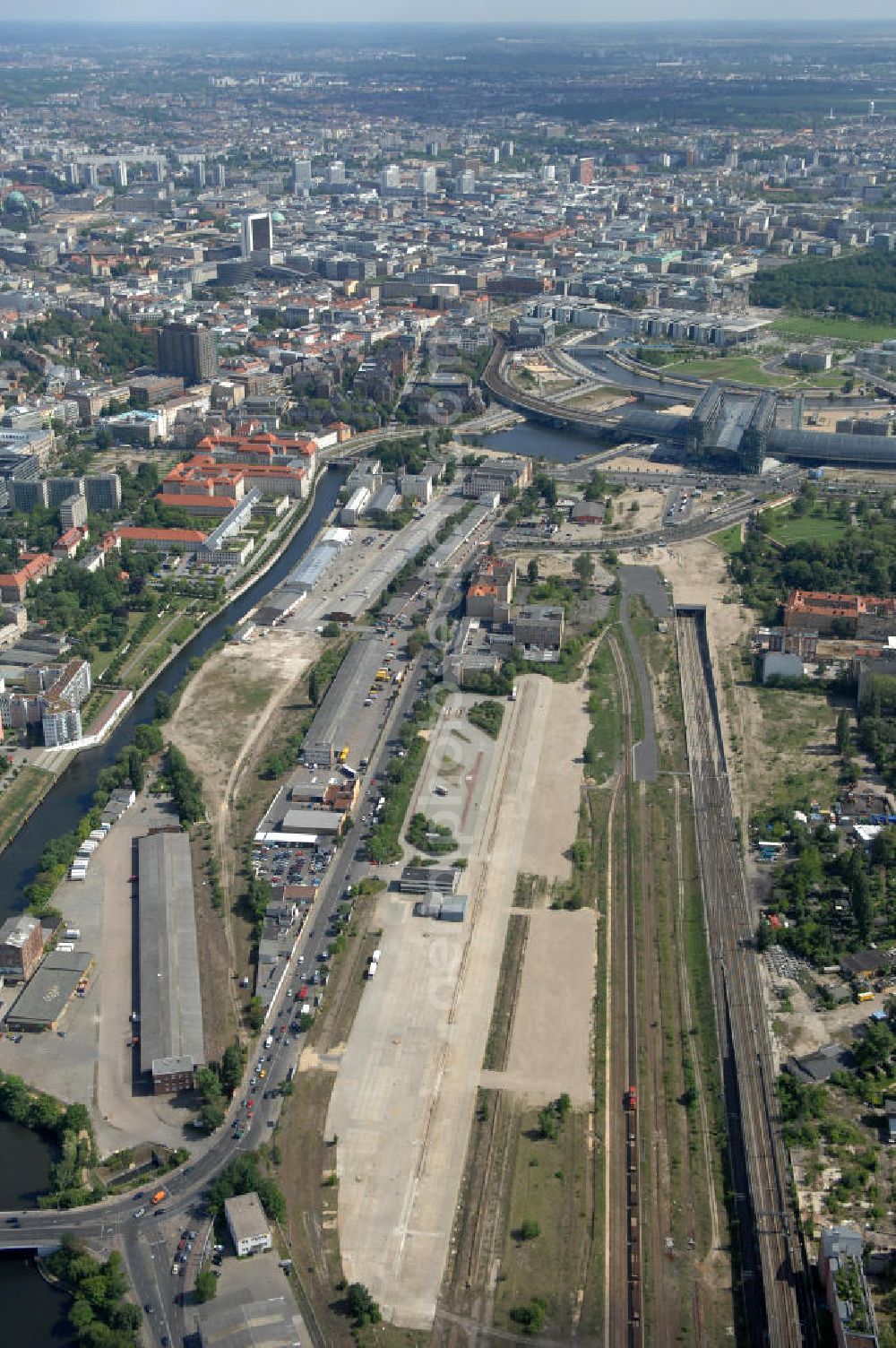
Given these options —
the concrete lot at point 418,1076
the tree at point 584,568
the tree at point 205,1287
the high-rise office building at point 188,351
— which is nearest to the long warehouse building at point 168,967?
the concrete lot at point 418,1076

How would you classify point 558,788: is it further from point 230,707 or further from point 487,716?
point 230,707

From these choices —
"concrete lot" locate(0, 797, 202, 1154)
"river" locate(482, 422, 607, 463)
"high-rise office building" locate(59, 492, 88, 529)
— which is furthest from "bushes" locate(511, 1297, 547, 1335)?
"river" locate(482, 422, 607, 463)

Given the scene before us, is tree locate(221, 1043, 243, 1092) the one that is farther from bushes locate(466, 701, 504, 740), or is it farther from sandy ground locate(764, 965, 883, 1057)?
bushes locate(466, 701, 504, 740)

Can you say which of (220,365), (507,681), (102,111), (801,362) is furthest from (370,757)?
(102,111)

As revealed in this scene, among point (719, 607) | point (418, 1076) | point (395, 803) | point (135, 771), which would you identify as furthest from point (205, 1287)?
point (719, 607)

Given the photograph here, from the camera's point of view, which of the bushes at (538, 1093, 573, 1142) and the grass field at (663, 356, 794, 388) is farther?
the grass field at (663, 356, 794, 388)

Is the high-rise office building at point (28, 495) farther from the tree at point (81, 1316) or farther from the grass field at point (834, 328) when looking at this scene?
the grass field at point (834, 328)
